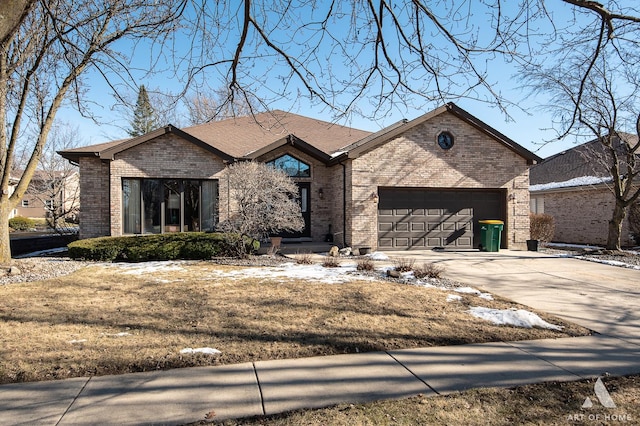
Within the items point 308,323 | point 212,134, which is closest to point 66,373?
point 308,323

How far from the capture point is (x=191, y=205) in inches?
584

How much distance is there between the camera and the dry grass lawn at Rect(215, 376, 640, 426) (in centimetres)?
300

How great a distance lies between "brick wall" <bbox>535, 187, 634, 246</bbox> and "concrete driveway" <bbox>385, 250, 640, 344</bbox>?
7202 millimetres

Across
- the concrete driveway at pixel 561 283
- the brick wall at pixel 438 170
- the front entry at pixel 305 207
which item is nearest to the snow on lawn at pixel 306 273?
the concrete driveway at pixel 561 283

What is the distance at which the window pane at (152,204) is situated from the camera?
14461 mm

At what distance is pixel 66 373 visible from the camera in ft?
12.8

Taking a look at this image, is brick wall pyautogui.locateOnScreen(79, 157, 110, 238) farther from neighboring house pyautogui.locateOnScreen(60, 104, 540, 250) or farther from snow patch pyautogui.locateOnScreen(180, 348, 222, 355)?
snow patch pyautogui.locateOnScreen(180, 348, 222, 355)

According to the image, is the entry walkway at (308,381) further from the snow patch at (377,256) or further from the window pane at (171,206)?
the window pane at (171,206)

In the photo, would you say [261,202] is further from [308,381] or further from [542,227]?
[542,227]

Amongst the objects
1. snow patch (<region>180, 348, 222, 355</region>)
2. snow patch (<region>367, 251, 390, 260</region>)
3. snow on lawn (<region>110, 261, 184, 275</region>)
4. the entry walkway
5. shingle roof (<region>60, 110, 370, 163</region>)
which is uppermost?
shingle roof (<region>60, 110, 370, 163</region>)

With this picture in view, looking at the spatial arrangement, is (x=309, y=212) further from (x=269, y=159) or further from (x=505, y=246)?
(x=505, y=246)

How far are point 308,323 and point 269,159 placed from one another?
10.8 m

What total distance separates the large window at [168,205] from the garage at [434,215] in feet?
21.7

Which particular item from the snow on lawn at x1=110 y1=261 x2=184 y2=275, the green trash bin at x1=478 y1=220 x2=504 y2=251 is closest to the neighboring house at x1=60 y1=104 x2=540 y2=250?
the green trash bin at x1=478 y1=220 x2=504 y2=251
